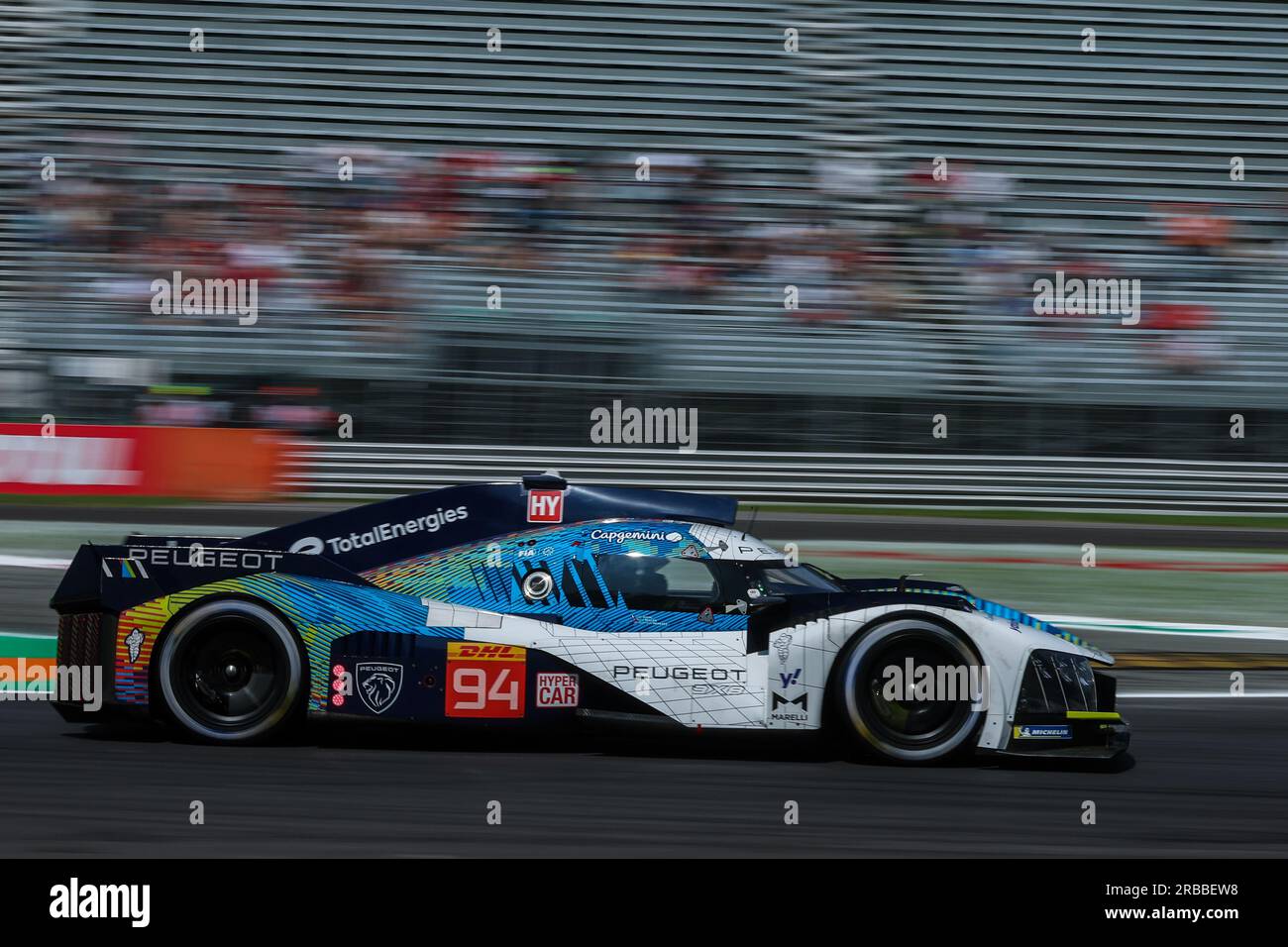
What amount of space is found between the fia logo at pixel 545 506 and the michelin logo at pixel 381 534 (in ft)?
0.93

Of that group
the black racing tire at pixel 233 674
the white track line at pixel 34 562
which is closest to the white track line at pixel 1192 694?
the black racing tire at pixel 233 674

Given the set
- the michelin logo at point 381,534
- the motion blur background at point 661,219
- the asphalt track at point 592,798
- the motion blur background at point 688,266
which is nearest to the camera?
the asphalt track at point 592,798

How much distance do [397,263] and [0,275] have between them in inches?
169

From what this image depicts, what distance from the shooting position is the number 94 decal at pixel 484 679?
5637 mm

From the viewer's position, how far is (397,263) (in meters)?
15.6

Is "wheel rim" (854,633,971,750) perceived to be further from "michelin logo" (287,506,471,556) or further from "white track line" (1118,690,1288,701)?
"white track line" (1118,690,1288,701)

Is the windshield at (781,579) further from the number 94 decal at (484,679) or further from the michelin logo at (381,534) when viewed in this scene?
the michelin logo at (381,534)

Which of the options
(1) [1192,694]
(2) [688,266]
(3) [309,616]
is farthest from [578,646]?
(2) [688,266]

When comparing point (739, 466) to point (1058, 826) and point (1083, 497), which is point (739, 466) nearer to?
point (1083, 497)

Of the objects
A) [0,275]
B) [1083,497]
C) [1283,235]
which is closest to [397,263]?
[0,275]

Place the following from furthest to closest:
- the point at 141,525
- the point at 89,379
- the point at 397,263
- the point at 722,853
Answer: the point at 397,263, the point at 89,379, the point at 141,525, the point at 722,853

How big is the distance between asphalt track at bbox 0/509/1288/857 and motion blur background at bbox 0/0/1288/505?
336 inches

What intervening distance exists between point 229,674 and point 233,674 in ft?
0.05

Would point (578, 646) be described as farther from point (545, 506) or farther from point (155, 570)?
point (155, 570)
